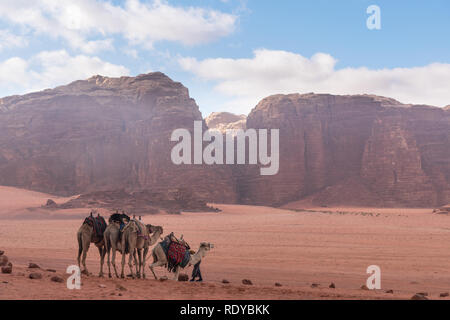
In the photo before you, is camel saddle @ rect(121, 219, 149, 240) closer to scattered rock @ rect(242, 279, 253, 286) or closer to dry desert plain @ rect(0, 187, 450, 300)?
dry desert plain @ rect(0, 187, 450, 300)

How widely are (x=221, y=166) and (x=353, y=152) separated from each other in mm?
23101

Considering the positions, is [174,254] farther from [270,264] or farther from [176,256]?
[270,264]

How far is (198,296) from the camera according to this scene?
786 cm

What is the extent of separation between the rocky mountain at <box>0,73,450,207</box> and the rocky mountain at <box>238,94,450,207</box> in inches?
6.7

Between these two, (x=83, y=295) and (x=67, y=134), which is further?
(x=67, y=134)

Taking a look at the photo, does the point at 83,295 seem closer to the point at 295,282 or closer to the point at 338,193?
the point at 295,282

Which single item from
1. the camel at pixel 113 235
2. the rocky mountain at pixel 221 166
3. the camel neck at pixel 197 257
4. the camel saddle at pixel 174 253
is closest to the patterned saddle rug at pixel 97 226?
the camel at pixel 113 235

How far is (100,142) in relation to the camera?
6925cm

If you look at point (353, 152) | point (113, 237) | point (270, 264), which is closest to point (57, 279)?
point (113, 237)

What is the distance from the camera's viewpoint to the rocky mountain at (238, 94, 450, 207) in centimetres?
6794

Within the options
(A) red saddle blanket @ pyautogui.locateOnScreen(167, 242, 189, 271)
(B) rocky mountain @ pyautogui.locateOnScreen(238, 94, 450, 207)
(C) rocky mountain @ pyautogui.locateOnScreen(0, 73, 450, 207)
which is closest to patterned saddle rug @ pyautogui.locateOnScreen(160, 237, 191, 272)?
(A) red saddle blanket @ pyautogui.locateOnScreen(167, 242, 189, 271)
